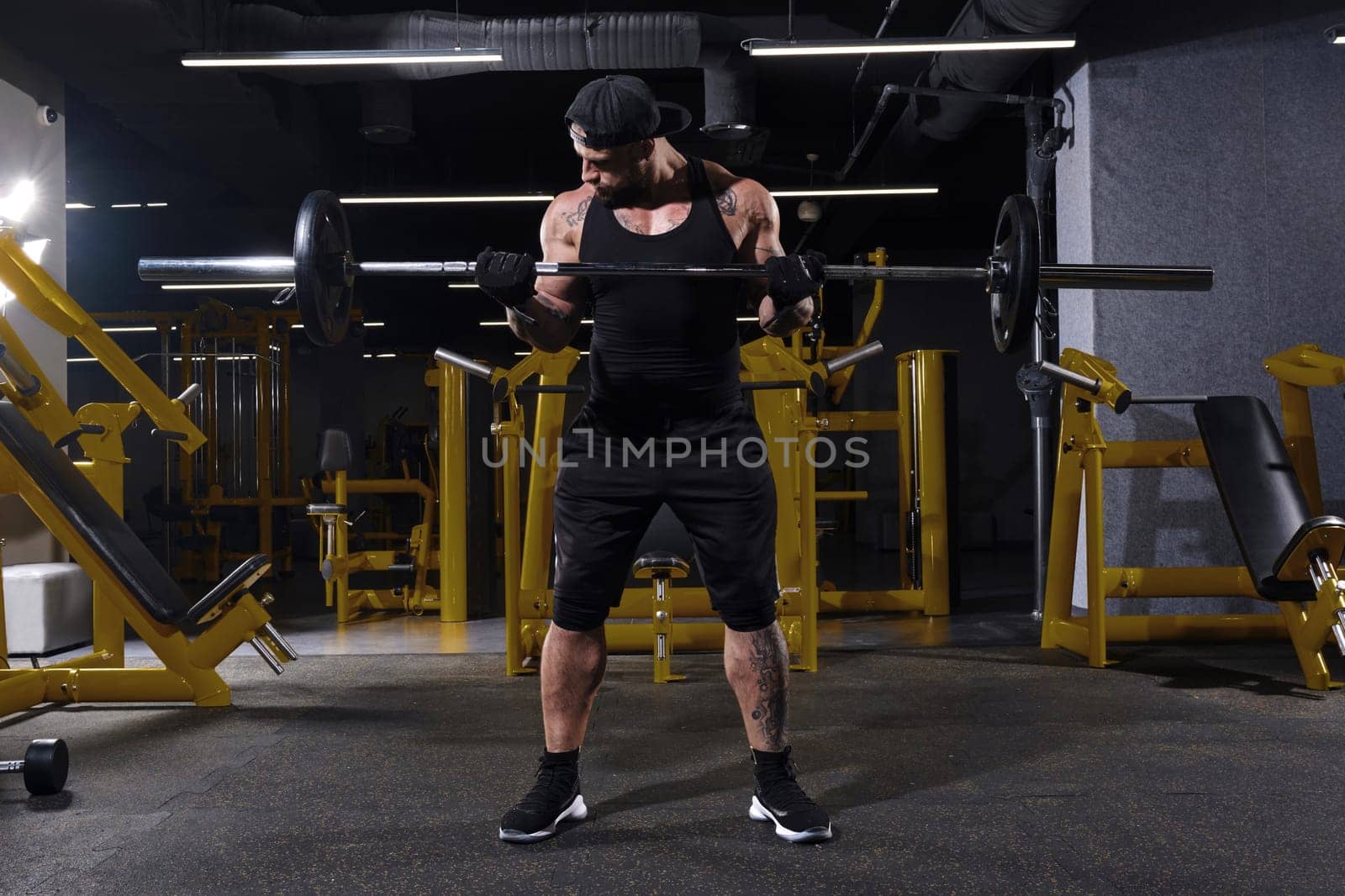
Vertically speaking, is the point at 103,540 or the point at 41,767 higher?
the point at 103,540

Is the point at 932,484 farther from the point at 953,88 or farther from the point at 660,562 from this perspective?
the point at 953,88

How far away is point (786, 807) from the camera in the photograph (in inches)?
70.5

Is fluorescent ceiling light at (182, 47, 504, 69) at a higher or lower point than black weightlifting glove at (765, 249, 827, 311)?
higher

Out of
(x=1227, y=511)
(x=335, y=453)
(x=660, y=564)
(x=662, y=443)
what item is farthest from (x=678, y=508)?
(x=335, y=453)

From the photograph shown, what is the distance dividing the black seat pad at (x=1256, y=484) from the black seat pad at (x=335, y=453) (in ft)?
12.1

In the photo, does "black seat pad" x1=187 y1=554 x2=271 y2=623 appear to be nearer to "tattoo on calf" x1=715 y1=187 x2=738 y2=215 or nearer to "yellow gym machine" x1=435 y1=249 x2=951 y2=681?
"yellow gym machine" x1=435 y1=249 x2=951 y2=681

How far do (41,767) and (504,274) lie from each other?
1383mm

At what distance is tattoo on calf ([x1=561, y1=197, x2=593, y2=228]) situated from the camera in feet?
6.51

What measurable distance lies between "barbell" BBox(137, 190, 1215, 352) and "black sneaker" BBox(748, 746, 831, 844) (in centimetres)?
90

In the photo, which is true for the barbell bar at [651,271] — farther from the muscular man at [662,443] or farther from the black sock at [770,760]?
the black sock at [770,760]

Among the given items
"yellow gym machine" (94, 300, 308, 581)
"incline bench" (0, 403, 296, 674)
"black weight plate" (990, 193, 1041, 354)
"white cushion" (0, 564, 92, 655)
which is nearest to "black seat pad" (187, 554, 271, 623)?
"incline bench" (0, 403, 296, 674)

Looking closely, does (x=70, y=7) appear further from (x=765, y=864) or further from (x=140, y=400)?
(x=765, y=864)

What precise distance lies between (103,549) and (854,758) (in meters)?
2.04

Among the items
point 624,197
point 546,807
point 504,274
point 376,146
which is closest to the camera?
point 504,274
